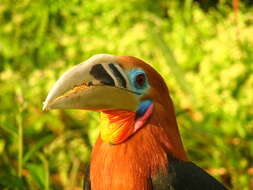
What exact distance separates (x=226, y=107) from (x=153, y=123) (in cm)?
163

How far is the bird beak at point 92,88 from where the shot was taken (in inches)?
57.2

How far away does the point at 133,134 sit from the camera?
5.23ft

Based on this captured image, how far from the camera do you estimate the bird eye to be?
1.57m

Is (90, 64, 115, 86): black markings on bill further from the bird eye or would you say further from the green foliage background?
the green foliage background

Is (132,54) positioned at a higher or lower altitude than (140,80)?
higher

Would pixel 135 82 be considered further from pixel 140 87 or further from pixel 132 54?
pixel 132 54

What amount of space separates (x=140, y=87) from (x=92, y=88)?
0.52ft

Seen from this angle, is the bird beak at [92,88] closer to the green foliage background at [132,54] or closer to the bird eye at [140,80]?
the bird eye at [140,80]

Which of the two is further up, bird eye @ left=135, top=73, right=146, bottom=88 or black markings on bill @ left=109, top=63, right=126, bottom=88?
black markings on bill @ left=109, top=63, right=126, bottom=88

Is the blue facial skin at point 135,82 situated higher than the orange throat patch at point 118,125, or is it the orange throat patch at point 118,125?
the blue facial skin at point 135,82

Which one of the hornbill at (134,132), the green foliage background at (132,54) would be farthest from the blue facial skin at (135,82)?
the green foliage background at (132,54)

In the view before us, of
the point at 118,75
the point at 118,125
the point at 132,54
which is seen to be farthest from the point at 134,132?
the point at 132,54

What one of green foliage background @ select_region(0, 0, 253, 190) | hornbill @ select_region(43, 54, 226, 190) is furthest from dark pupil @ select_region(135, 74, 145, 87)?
green foliage background @ select_region(0, 0, 253, 190)

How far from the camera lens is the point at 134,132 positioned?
1.59 metres
